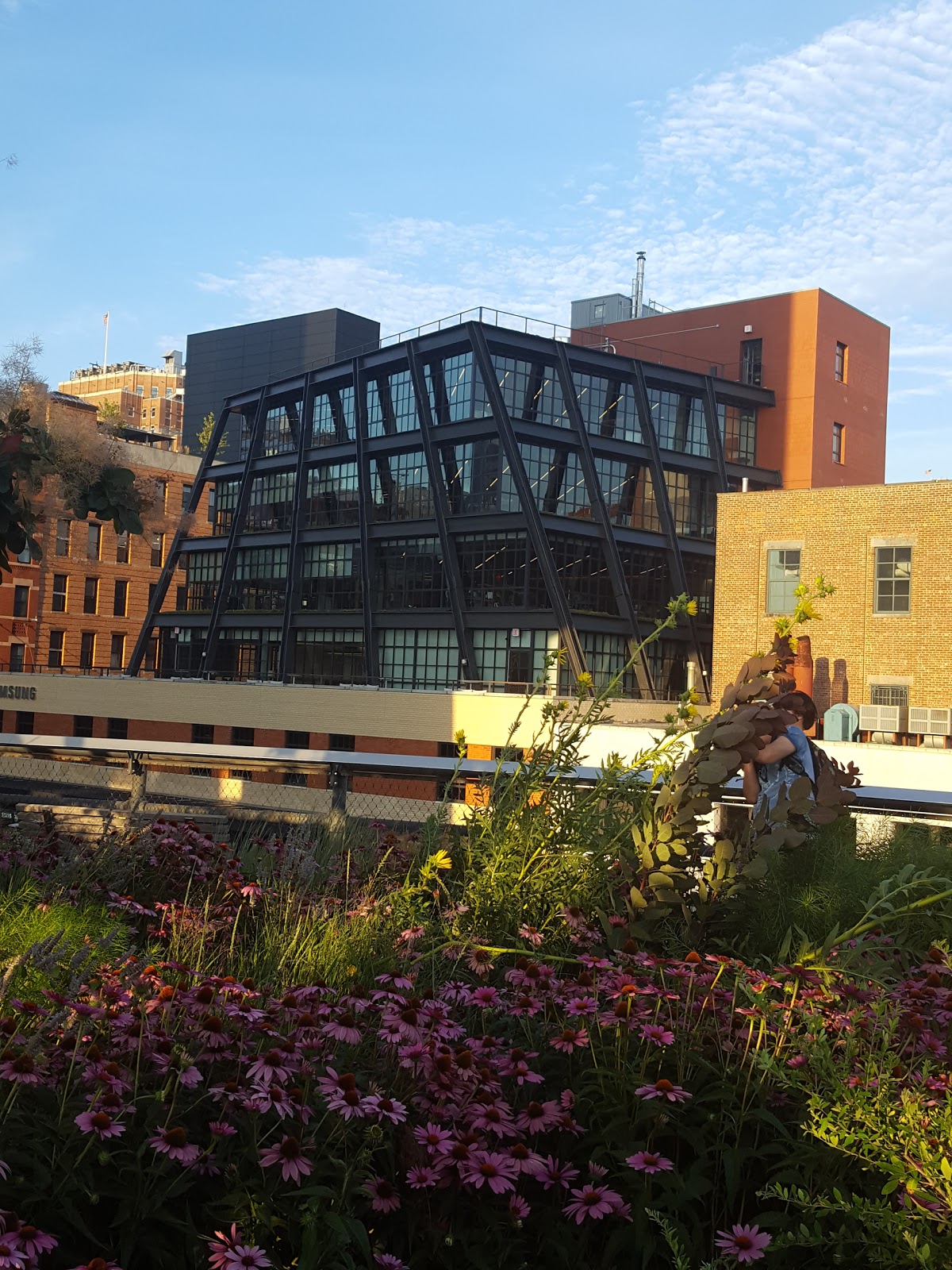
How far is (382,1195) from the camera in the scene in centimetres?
358

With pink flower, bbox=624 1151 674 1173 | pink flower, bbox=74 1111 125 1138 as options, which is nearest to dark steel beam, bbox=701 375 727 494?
pink flower, bbox=624 1151 674 1173

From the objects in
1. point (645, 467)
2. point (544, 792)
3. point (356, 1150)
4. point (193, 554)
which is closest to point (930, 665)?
point (645, 467)

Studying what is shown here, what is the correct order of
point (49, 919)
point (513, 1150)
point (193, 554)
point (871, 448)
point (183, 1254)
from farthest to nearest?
point (193, 554)
point (871, 448)
point (49, 919)
point (513, 1150)
point (183, 1254)

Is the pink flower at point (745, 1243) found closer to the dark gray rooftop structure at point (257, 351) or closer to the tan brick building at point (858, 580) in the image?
the tan brick building at point (858, 580)

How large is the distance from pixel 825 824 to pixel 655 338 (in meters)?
67.0

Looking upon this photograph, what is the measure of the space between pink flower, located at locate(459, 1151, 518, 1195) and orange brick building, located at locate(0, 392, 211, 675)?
6857 cm

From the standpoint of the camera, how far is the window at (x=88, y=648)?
76875 millimetres

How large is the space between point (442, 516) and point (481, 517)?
2081 millimetres

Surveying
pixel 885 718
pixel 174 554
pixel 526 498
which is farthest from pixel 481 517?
pixel 174 554

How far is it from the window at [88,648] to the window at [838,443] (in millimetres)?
45007

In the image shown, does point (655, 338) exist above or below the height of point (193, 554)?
above

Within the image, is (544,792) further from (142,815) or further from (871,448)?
(871,448)

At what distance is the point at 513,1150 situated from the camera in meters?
3.57

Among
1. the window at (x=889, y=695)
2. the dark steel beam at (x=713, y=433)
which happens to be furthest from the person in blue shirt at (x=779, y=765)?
the dark steel beam at (x=713, y=433)
